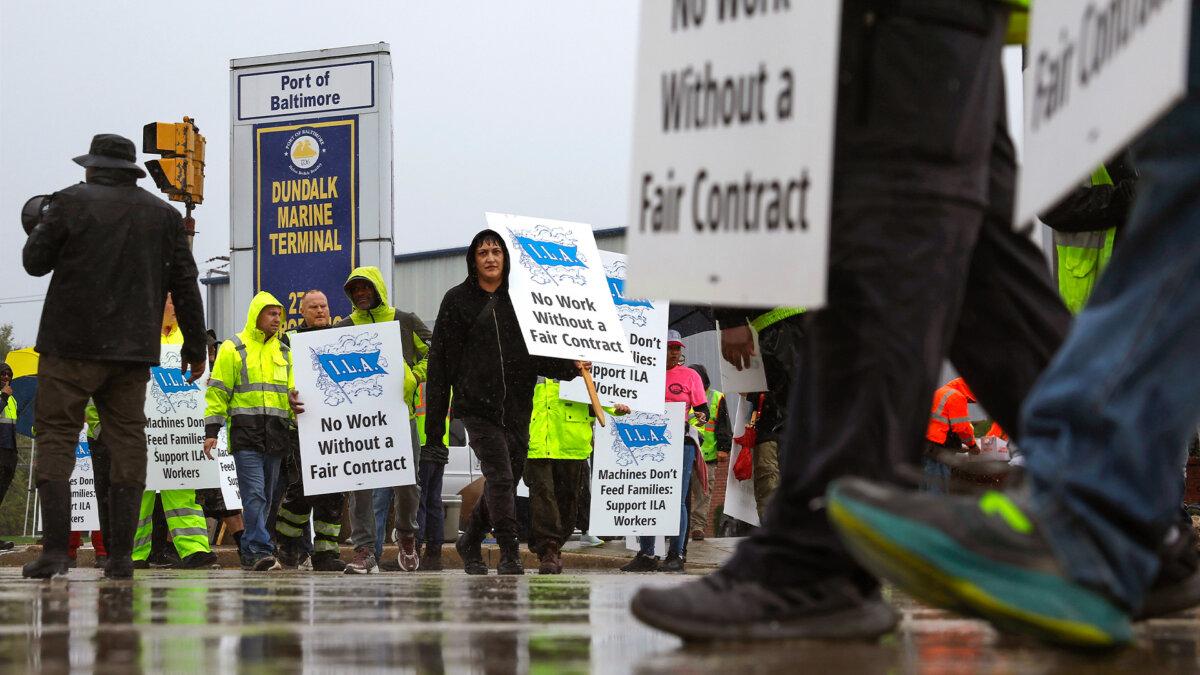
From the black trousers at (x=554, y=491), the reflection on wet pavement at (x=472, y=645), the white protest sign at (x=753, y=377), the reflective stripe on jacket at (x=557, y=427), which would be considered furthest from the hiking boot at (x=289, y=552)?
the reflection on wet pavement at (x=472, y=645)

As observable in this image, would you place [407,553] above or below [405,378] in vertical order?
below

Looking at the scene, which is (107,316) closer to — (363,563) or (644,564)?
(363,563)

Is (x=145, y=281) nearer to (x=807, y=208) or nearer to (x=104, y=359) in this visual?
(x=104, y=359)

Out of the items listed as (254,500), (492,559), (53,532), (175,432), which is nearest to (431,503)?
(254,500)

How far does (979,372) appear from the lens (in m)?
2.99

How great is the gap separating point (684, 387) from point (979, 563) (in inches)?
472

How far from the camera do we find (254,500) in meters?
12.4

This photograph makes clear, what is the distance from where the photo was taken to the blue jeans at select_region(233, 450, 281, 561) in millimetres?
12336

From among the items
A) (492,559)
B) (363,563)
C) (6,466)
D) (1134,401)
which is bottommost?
(492,559)

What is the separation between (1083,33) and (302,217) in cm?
1645

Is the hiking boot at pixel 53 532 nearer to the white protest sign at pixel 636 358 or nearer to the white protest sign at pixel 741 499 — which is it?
the white protest sign at pixel 741 499

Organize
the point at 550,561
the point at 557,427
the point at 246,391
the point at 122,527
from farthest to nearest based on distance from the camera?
the point at 246,391 < the point at 557,427 < the point at 550,561 < the point at 122,527

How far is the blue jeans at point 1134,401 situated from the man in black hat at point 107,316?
608cm

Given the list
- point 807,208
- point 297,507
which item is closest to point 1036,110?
point 807,208
